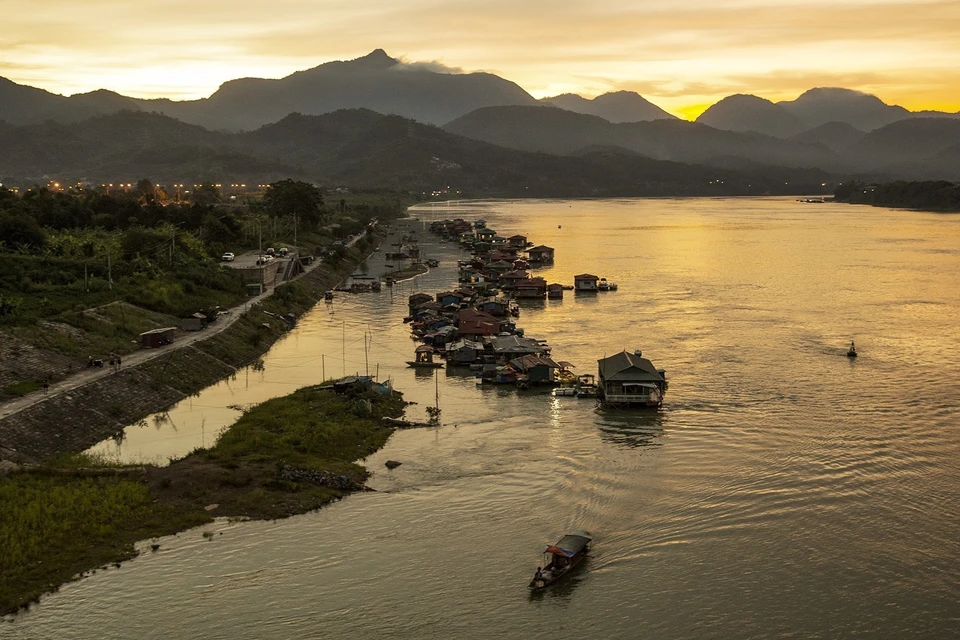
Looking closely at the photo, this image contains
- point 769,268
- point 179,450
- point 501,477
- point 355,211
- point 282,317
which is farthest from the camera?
point 355,211

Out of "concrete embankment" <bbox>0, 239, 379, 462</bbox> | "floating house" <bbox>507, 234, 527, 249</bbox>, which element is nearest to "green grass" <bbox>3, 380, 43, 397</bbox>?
"concrete embankment" <bbox>0, 239, 379, 462</bbox>

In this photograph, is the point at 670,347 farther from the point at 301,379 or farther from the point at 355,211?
the point at 355,211

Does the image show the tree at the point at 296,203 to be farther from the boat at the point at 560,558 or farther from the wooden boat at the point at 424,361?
the boat at the point at 560,558

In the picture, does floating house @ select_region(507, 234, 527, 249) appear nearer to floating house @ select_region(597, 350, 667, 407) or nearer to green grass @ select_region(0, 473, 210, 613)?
floating house @ select_region(597, 350, 667, 407)

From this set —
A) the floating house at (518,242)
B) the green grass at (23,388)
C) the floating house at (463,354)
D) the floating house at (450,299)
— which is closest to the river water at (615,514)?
the floating house at (463,354)

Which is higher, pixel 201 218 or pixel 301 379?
pixel 201 218

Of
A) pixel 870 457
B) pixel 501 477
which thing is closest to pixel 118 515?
pixel 501 477

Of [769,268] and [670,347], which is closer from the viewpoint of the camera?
[670,347]
